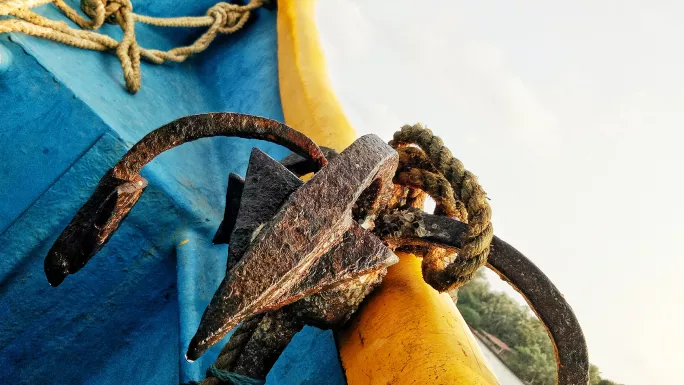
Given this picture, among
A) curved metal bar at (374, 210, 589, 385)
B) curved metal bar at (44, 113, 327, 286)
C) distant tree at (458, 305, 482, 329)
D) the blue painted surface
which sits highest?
curved metal bar at (374, 210, 589, 385)

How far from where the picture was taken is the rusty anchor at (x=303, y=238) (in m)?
0.57

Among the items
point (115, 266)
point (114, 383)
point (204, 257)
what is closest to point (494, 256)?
point (204, 257)

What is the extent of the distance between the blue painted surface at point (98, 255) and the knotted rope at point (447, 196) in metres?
0.37

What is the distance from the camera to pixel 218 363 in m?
0.78

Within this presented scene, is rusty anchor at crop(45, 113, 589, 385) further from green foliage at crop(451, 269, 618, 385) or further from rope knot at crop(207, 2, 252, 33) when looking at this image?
green foliage at crop(451, 269, 618, 385)

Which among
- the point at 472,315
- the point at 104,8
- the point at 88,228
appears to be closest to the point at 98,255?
the point at 88,228

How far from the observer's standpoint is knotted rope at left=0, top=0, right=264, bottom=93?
117cm

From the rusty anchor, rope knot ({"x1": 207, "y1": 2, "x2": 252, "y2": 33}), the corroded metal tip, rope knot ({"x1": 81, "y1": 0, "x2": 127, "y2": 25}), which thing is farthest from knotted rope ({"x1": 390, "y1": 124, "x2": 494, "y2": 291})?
rope knot ({"x1": 207, "y1": 2, "x2": 252, "y2": 33})

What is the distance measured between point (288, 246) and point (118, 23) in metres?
1.56

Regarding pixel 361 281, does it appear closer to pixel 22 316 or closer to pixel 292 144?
pixel 292 144

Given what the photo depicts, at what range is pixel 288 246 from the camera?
0.57 meters

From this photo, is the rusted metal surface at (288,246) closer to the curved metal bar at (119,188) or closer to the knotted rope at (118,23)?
the curved metal bar at (119,188)

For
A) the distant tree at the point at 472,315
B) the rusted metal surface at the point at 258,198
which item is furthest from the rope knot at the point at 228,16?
the distant tree at the point at 472,315

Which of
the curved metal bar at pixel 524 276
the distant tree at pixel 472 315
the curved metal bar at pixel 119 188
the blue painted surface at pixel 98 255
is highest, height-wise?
the curved metal bar at pixel 524 276
